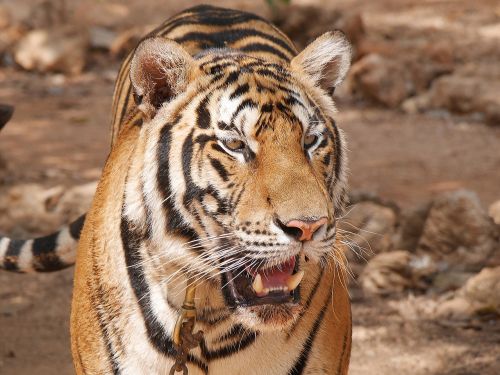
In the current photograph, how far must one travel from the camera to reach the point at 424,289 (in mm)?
4652

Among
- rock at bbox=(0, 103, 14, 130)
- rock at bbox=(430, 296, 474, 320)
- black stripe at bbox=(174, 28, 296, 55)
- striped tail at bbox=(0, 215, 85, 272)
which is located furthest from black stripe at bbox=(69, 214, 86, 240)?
rock at bbox=(430, 296, 474, 320)

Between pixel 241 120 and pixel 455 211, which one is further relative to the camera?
pixel 455 211

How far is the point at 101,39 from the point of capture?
9.29 meters

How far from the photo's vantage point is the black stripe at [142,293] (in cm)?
261

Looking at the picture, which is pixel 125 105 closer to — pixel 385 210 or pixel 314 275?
pixel 314 275

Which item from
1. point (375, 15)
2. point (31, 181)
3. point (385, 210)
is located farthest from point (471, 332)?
point (375, 15)

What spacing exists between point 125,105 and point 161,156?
1325mm

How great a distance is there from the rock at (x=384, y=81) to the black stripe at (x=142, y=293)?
18.1 feet

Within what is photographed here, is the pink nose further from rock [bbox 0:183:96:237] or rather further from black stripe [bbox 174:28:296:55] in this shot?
rock [bbox 0:183:96:237]

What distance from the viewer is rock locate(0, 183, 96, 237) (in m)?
5.31

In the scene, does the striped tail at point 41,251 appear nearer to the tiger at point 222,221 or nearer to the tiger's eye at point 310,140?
the tiger at point 222,221

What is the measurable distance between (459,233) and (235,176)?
102 inches

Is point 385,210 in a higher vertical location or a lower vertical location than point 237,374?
lower

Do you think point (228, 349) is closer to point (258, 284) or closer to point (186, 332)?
point (186, 332)
